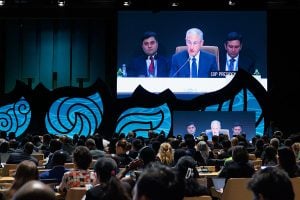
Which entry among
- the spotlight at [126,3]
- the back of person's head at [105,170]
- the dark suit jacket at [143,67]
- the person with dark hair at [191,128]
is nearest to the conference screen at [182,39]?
the dark suit jacket at [143,67]

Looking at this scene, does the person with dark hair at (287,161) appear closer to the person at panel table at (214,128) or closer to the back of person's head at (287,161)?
the back of person's head at (287,161)

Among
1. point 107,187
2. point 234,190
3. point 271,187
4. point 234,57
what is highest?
point 234,57

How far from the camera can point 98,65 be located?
20016 mm

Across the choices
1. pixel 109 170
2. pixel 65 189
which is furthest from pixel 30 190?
pixel 65 189

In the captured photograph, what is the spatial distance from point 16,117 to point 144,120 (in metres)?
4.12

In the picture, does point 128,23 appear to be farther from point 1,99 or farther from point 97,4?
point 1,99

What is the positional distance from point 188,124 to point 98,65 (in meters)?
3.79

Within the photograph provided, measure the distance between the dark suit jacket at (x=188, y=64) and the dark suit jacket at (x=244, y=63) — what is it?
0.23m

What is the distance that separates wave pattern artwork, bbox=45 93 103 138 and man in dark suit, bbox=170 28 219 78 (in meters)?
2.74

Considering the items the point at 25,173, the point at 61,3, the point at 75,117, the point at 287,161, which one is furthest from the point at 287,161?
the point at 75,117

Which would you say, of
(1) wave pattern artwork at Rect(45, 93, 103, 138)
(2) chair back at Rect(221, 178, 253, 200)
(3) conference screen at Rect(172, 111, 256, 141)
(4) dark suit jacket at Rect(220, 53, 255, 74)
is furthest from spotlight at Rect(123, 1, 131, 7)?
(2) chair back at Rect(221, 178, 253, 200)

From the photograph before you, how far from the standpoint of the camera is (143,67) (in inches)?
722

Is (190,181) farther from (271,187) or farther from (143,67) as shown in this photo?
(143,67)

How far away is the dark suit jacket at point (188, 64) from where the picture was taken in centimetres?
1823
